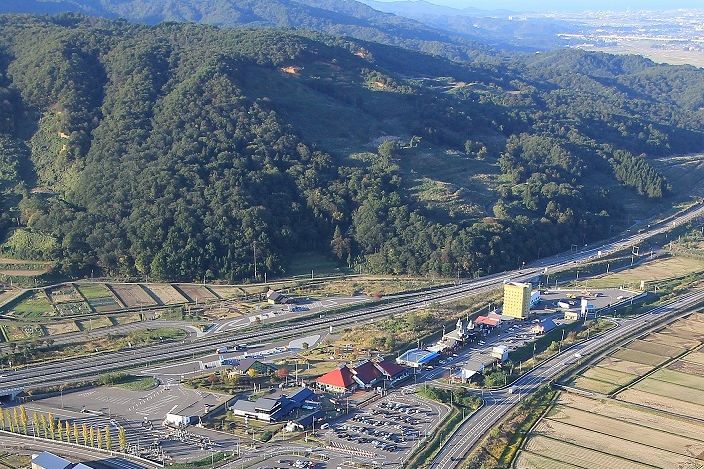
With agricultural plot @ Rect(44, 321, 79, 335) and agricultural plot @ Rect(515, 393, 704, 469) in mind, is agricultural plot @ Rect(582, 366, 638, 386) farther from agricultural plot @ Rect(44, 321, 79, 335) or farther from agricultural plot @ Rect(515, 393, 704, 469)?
agricultural plot @ Rect(44, 321, 79, 335)

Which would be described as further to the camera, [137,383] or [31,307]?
[31,307]

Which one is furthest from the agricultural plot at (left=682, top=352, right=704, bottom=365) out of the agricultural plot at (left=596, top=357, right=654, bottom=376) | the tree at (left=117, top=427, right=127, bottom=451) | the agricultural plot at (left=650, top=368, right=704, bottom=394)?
the tree at (left=117, top=427, right=127, bottom=451)

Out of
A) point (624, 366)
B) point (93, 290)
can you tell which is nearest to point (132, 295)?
point (93, 290)

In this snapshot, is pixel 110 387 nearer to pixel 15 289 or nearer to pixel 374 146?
pixel 15 289

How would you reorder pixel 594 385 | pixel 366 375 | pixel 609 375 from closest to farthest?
pixel 366 375
pixel 594 385
pixel 609 375

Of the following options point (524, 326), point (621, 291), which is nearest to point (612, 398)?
point (524, 326)

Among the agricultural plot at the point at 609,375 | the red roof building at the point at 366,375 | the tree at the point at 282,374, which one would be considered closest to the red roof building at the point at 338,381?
the red roof building at the point at 366,375

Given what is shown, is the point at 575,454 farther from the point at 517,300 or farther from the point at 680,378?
the point at 517,300
